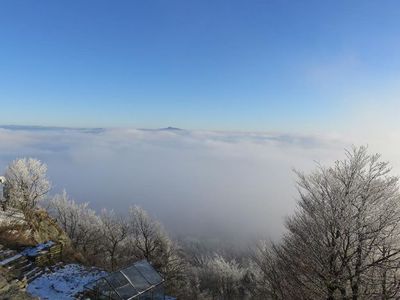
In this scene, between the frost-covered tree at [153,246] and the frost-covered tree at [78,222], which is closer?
the frost-covered tree at [153,246]

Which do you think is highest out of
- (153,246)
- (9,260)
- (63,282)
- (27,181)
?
(27,181)

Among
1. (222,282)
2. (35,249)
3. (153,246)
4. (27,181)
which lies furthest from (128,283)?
(222,282)

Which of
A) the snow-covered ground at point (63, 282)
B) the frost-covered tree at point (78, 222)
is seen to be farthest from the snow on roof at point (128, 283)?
the frost-covered tree at point (78, 222)

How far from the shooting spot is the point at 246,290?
7044cm

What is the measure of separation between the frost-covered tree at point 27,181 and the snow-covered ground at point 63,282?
2644 cm

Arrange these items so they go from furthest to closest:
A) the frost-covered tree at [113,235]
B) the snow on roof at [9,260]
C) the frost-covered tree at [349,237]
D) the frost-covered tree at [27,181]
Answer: the frost-covered tree at [113,235], the frost-covered tree at [27,181], the snow on roof at [9,260], the frost-covered tree at [349,237]

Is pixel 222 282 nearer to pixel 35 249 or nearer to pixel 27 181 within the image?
pixel 27 181

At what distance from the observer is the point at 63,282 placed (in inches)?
971

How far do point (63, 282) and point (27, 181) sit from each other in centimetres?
3486

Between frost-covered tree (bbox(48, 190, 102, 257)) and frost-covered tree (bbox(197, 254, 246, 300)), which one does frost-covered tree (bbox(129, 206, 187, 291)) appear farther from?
frost-covered tree (bbox(197, 254, 246, 300))

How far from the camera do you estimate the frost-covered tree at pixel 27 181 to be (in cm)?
5078

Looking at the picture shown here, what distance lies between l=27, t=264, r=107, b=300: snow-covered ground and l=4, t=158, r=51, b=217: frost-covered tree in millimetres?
26445

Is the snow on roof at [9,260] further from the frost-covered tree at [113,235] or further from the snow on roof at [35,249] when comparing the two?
the frost-covered tree at [113,235]

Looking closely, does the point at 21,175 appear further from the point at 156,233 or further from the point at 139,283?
the point at 139,283
